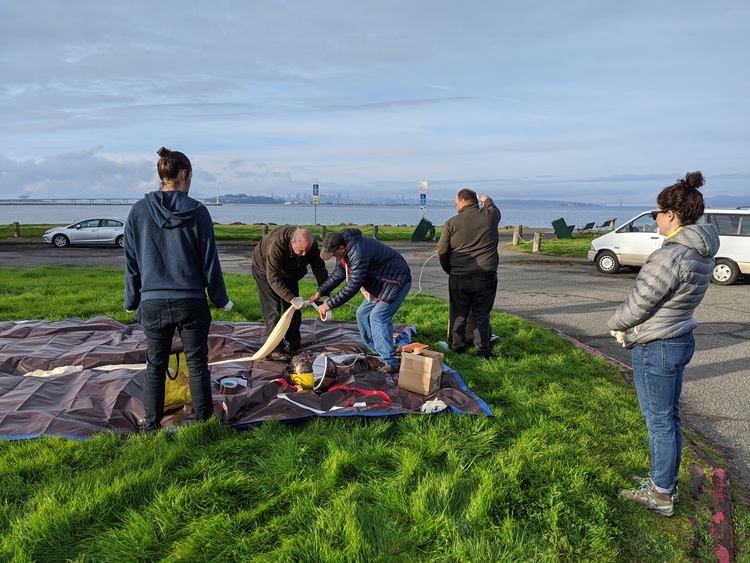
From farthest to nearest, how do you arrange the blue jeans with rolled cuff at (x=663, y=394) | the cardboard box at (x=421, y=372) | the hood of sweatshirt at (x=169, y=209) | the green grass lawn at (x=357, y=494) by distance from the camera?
the cardboard box at (x=421, y=372) < the hood of sweatshirt at (x=169, y=209) < the blue jeans with rolled cuff at (x=663, y=394) < the green grass lawn at (x=357, y=494)

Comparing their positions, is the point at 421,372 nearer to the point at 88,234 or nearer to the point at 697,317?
the point at 697,317

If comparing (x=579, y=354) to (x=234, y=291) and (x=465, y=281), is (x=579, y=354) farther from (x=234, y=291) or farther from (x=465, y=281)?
(x=234, y=291)

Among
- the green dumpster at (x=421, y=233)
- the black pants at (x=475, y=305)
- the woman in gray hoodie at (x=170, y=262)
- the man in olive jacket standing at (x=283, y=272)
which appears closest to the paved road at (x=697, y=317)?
the black pants at (x=475, y=305)

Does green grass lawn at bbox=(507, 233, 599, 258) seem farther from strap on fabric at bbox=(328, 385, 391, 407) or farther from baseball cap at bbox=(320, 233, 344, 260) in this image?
strap on fabric at bbox=(328, 385, 391, 407)

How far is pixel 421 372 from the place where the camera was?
5.18m

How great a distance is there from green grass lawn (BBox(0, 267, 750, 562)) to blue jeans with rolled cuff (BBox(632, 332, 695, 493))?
0.34m

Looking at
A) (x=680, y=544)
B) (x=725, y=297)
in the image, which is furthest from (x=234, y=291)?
(x=725, y=297)

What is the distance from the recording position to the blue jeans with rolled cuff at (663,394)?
339cm

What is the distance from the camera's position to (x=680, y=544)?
3240 mm

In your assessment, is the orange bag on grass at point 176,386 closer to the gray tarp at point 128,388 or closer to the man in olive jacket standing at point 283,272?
the gray tarp at point 128,388

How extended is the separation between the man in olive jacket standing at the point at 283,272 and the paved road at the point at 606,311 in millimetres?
3126

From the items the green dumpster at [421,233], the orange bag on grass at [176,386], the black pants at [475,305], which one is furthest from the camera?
the green dumpster at [421,233]

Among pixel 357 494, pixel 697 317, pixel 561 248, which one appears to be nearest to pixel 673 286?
pixel 357 494

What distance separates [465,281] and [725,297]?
821cm
